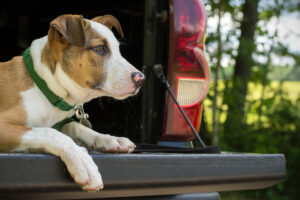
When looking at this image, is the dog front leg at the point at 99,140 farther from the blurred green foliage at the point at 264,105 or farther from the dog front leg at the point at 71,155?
the blurred green foliage at the point at 264,105

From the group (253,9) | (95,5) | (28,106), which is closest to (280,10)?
(253,9)

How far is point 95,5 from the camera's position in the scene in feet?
9.80

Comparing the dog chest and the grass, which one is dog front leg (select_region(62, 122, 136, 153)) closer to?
the dog chest

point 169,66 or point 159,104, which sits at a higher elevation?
point 169,66

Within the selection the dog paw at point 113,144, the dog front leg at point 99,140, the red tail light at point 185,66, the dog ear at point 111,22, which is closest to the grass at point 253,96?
the red tail light at point 185,66

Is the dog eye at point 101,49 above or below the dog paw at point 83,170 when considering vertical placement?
above

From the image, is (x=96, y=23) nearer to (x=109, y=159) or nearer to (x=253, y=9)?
(x=109, y=159)

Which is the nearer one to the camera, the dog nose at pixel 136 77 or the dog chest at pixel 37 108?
the dog chest at pixel 37 108

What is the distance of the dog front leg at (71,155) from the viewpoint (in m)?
1.64

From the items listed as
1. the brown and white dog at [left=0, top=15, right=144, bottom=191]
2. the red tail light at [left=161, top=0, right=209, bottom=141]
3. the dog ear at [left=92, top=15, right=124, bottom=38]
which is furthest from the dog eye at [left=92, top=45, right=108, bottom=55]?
the red tail light at [left=161, top=0, right=209, bottom=141]

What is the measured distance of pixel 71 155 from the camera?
5.49 ft

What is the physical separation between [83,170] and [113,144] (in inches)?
17.6

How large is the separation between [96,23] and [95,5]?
66 centimetres

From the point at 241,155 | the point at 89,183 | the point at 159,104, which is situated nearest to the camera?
the point at 89,183
